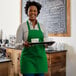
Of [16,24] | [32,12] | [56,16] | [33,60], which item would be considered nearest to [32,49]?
[33,60]

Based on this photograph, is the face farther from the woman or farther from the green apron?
the green apron

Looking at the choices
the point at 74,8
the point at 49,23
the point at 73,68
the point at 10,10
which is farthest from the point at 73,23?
the point at 10,10

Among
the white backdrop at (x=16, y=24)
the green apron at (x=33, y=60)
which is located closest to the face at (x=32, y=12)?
the green apron at (x=33, y=60)

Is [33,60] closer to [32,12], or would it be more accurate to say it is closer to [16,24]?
[32,12]

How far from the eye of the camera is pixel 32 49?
6.21 feet

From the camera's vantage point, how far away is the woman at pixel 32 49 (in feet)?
6.15

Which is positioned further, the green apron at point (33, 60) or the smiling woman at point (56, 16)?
the smiling woman at point (56, 16)

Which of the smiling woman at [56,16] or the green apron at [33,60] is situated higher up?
the smiling woman at [56,16]

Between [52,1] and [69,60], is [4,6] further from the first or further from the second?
[69,60]

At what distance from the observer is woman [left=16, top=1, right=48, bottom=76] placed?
6.15 ft

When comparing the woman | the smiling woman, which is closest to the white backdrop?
the smiling woman

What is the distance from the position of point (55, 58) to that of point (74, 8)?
1030mm

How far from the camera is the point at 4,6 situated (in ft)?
15.6

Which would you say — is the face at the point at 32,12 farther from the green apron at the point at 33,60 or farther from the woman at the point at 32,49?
the green apron at the point at 33,60
